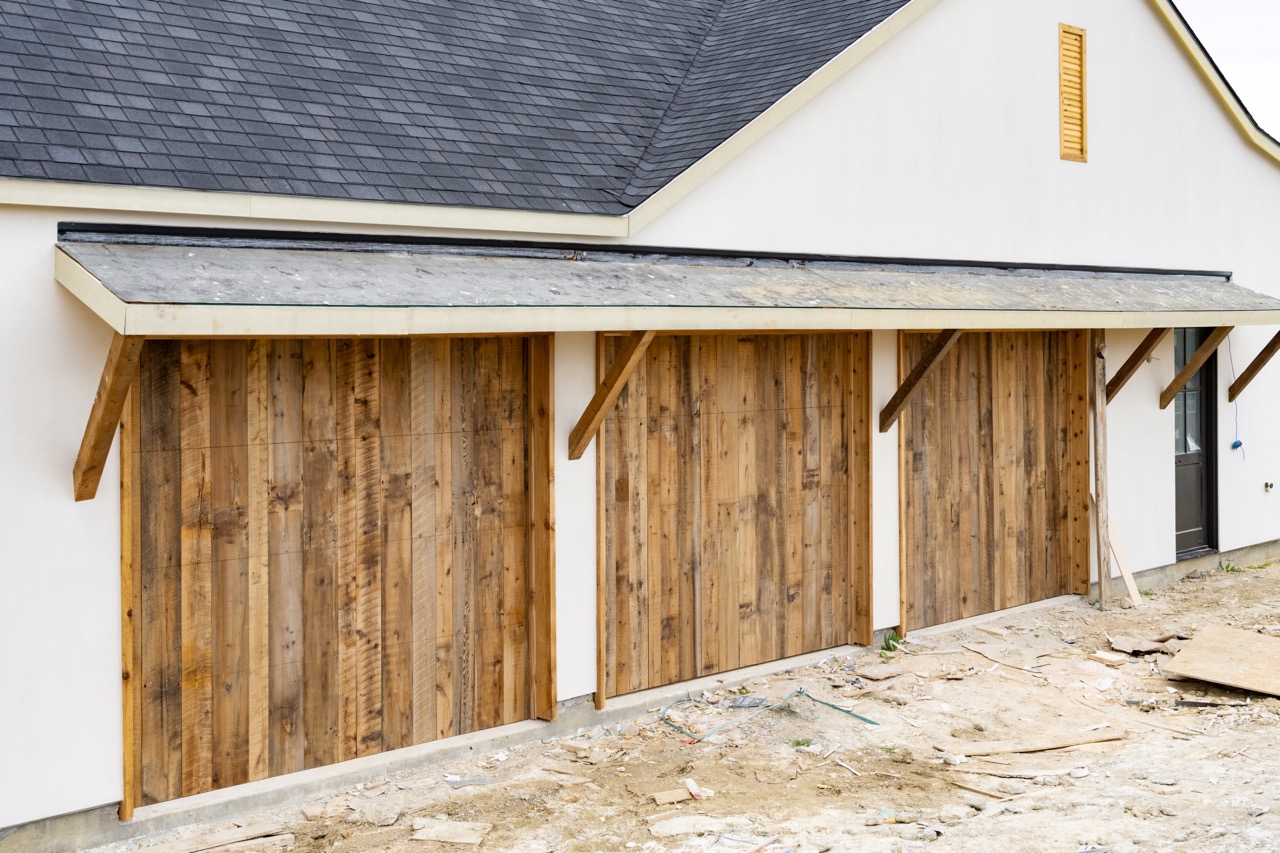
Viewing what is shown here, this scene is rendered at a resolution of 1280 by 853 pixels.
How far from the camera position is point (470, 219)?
23.6 feet

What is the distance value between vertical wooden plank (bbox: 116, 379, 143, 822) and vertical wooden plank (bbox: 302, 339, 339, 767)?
0.90 metres

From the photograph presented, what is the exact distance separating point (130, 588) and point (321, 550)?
1086 millimetres

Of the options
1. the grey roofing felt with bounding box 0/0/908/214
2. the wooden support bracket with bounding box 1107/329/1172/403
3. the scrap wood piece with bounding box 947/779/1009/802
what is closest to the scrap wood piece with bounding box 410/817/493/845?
the scrap wood piece with bounding box 947/779/1009/802

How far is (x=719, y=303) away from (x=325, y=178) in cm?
230

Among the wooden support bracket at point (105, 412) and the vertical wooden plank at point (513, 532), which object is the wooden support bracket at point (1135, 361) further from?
the wooden support bracket at point (105, 412)

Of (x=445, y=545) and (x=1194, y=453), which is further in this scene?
(x=1194, y=453)

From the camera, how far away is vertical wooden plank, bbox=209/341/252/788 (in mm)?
6426

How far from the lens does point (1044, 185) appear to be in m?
11.0

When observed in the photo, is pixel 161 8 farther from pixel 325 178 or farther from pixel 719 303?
pixel 719 303

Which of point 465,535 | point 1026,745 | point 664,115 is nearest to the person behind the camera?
point 465,535

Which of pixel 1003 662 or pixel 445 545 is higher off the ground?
pixel 445 545

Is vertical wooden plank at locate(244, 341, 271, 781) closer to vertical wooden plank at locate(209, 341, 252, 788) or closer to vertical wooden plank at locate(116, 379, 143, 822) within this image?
vertical wooden plank at locate(209, 341, 252, 788)

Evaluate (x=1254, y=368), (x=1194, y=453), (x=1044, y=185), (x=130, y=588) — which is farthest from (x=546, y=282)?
(x=1254, y=368)

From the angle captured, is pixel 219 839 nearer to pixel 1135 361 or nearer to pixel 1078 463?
pixel 1078 463
